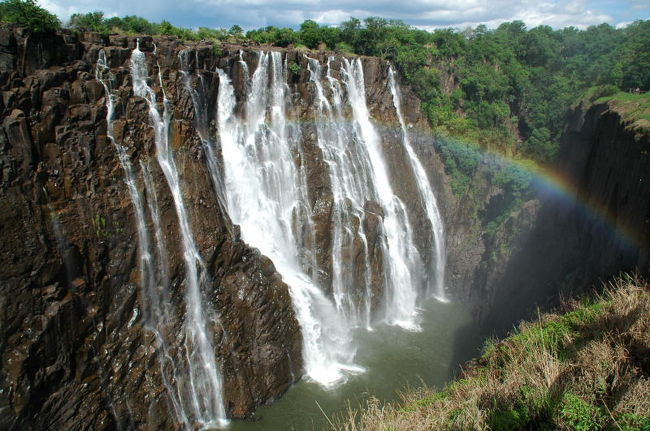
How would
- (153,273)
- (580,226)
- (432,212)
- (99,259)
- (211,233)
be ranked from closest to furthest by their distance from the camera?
1. (99,259)
2. (153,273)
3. (211,233)
4. (580,226)
5. (432,212)

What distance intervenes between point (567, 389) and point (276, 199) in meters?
16.9

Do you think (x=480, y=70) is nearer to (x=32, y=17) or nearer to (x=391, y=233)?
(x=391, y=233)

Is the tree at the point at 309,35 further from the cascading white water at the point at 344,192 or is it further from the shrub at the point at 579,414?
the shrub at the point at 579,414

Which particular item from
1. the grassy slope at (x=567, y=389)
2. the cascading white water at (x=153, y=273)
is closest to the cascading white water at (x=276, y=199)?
the cascading white water at (x=153, y=273)

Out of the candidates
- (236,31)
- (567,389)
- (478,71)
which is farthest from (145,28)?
(567,389)

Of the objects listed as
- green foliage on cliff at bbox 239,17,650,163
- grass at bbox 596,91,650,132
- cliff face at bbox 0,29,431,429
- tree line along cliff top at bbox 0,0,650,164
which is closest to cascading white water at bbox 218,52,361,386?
cliff face at bbox 0,29,431,429

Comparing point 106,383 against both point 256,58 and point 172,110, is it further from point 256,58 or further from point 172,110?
point 256,58

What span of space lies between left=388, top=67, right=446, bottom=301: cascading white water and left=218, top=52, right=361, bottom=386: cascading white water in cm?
959

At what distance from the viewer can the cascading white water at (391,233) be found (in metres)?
25.0

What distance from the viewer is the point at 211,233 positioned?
59.1 feet

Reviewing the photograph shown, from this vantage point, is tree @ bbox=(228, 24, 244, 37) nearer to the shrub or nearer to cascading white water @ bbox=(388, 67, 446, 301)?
cascading white water @ bbox=(388, 67, 446, 301)

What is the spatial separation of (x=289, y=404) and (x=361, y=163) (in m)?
13.9

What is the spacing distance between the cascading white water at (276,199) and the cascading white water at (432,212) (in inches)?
377

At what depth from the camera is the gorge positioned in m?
14.4
